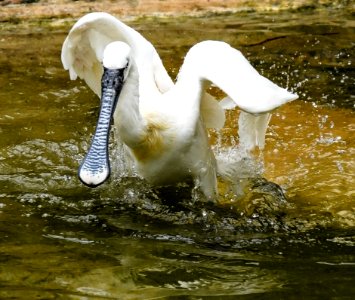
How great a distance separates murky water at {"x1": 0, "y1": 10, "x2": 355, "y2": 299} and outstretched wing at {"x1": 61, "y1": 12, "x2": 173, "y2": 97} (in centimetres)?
63

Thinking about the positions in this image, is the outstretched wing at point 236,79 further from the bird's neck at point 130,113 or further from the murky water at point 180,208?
the murky water at point 180,208

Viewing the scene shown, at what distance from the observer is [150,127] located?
164 inches

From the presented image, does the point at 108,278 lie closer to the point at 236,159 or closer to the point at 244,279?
the point at 244,279

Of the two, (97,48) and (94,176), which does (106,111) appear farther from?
(97,48)

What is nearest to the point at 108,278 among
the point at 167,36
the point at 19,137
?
the point at 19,137

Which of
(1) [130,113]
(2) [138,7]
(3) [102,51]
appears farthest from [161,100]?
(2) [138,7]

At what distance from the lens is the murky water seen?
2887 mm

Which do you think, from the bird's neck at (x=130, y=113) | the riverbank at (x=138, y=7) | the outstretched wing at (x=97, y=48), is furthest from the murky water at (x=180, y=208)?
the riverbank at (x=138, y=7)

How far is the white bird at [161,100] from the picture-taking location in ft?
12.4

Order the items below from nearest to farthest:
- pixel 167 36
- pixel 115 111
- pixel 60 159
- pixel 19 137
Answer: pixel 115 111
pixel 60 159
pixel 19 137
pixel 167 36

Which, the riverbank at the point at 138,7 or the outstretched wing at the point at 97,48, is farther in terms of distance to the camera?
the riverbank at the point at 138,7

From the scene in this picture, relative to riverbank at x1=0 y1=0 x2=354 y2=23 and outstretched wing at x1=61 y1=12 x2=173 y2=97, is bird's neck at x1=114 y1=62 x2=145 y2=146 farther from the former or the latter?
riverbank at x1=0 y1=0 x2=354 y2=23

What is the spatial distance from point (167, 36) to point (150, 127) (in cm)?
465

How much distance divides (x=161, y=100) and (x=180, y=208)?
0.60 metres
